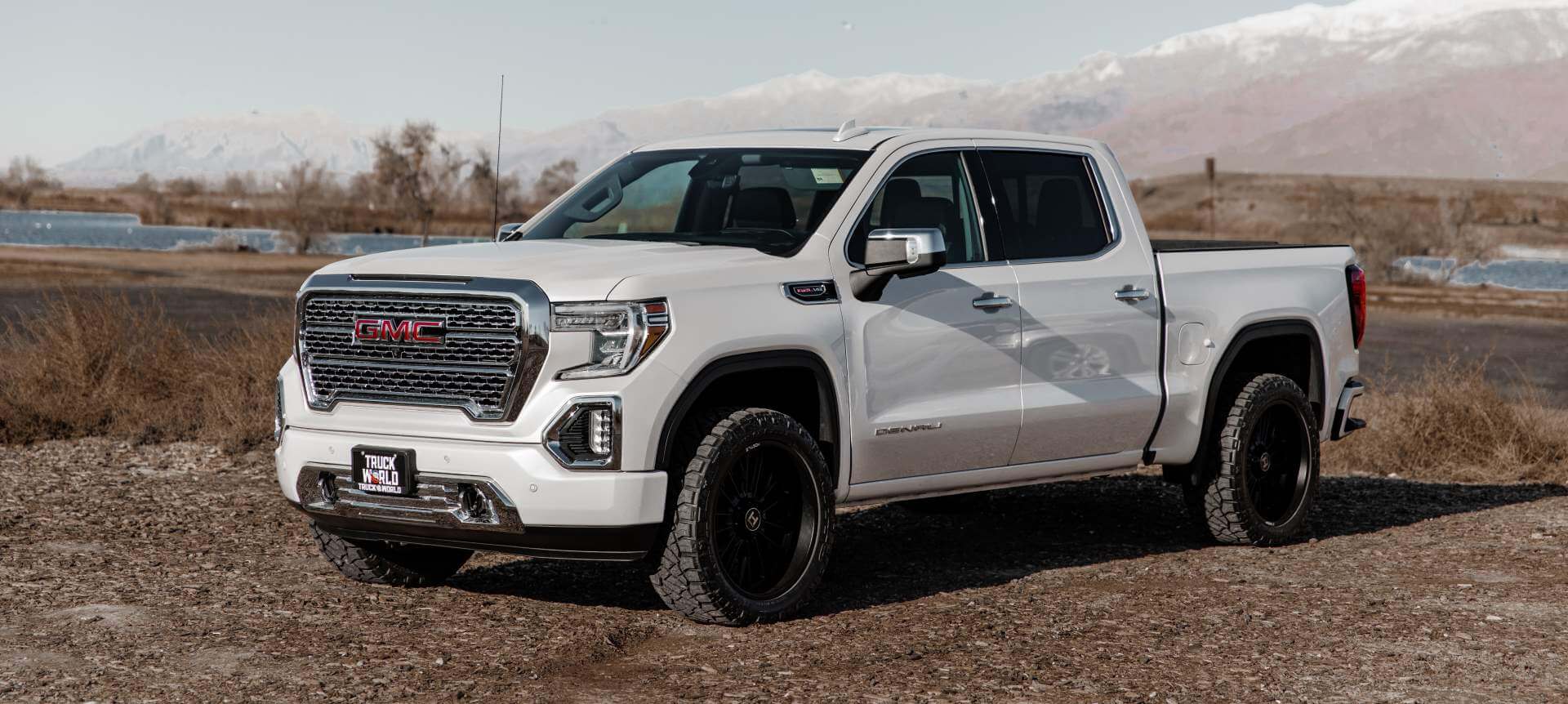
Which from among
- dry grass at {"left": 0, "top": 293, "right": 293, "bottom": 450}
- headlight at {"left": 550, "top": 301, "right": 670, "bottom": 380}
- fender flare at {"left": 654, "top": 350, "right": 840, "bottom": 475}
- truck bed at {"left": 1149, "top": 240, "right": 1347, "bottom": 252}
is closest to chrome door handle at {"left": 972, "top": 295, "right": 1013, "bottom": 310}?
fender flare at {"left": 654, "top": 350, "right": 840, "bottom": 475}

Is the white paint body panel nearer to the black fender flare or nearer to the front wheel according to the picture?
the black fender flare

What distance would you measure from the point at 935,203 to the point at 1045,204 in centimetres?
78

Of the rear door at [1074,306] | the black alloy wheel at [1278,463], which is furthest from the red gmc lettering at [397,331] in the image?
the black alloy wheel at [1278,463]

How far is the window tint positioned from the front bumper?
1.75m

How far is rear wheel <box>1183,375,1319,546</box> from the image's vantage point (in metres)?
8.75

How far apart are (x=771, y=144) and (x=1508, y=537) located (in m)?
4.73

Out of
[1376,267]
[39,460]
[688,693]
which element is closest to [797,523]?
[688,693]

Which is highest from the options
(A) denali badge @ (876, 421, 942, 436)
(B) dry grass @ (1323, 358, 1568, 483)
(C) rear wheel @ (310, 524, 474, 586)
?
(A) denali badge @ (876, 421, 942, 436)

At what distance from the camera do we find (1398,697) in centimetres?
580

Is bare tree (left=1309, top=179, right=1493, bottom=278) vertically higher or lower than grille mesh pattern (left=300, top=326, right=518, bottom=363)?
lower

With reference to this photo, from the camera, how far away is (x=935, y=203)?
7.56 m

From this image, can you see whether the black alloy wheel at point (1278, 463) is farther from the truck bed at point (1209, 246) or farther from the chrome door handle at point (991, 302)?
the chrome door handle at point (991, 302)

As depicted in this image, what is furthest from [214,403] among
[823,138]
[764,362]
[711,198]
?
[764,362]

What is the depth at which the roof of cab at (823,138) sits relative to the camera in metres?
7.56
